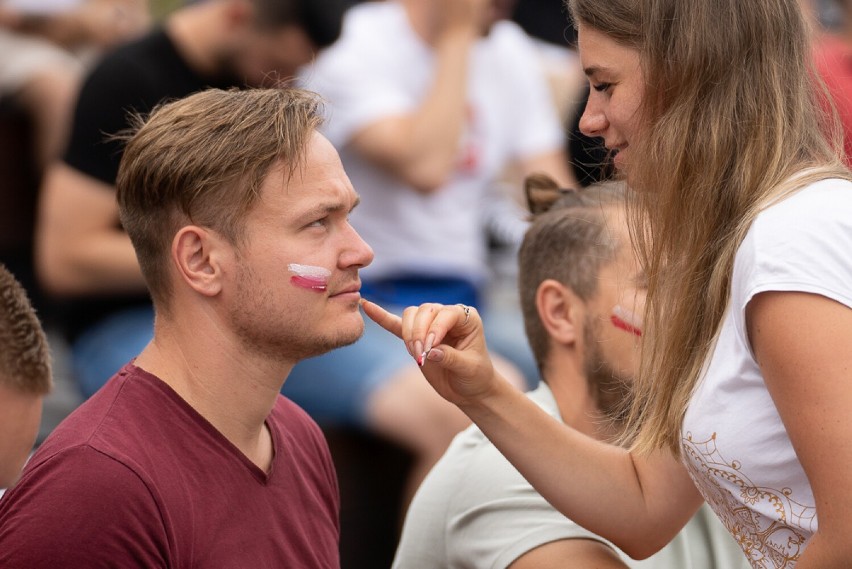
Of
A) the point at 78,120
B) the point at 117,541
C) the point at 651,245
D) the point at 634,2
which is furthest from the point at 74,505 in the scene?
the point at 78,120

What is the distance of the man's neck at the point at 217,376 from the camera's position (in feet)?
6.56

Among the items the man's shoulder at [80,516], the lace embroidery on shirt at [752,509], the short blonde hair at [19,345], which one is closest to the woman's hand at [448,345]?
the lace embroidery on shirt at [752,509]

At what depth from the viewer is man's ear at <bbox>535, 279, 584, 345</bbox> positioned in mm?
2539

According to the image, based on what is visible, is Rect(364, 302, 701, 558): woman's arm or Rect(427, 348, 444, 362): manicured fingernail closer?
Rect(427, 348, 444, 362): manicured fingernail

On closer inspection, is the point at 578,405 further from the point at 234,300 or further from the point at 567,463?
the point at 234,300

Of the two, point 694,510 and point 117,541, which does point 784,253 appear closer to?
point 694,510

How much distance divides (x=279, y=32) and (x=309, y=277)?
2.09 metres

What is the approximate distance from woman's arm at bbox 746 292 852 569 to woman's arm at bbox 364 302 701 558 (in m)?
0.52

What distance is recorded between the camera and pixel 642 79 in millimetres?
1857

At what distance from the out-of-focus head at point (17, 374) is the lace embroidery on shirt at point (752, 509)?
119 cm

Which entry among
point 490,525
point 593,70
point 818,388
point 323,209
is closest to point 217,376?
point 323,209

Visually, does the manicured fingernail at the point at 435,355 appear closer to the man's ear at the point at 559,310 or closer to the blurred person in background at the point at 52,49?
the man's ear at the point at 559,310

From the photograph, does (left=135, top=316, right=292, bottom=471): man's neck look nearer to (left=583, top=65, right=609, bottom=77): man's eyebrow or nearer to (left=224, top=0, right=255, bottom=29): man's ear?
(left=583, top=65, right=609, bottom=77): man's eyebrow

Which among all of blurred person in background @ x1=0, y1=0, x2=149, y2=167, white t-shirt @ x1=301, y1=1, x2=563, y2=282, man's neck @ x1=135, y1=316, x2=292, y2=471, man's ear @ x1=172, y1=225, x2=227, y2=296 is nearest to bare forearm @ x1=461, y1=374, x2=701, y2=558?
man's neck @ x1=135, y1=316, x2=292, y2=471
